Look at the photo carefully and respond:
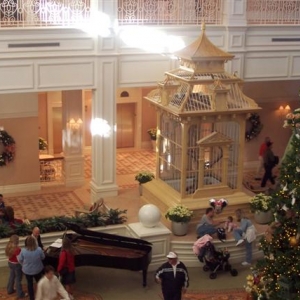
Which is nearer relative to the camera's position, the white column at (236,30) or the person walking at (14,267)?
the person walking at (14,267)

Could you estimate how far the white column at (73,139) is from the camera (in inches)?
728

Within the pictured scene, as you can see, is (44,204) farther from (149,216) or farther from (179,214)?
(179,214)

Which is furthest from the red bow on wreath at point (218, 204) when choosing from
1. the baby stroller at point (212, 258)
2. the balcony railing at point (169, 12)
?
the balcony railing at point (169, 12)

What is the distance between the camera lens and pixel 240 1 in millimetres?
16812

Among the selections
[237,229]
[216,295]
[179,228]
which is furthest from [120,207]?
[216,295]

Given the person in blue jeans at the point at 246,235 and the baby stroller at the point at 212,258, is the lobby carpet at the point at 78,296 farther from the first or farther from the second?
the person in blue jeans at the point at 246,235

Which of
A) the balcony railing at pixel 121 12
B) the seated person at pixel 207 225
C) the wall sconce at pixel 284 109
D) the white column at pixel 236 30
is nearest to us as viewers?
the seated person at pixel 207 225

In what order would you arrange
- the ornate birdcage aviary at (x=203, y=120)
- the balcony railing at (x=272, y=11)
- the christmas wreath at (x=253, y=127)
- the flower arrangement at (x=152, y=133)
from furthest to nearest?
1. the flower arrangement at (x=152, y=133)
2. the christmas wreath at (x=253, y=127)
3. the balcony railing at (x=272, y=11)
4. the ornate birdcage aviary at (x=203, y=120)

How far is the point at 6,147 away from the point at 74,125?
2.11 meters

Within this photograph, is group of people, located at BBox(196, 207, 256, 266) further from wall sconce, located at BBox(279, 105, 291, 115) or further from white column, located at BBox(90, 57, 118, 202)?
wall sconce, located at BBox(279, 105, 291, 115)

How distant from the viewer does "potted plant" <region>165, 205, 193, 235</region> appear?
13.8 metres

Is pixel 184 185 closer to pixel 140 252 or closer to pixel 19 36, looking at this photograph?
pixel 140 252

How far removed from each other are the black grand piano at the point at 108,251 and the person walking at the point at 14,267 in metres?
0.59

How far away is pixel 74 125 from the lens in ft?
61.0
